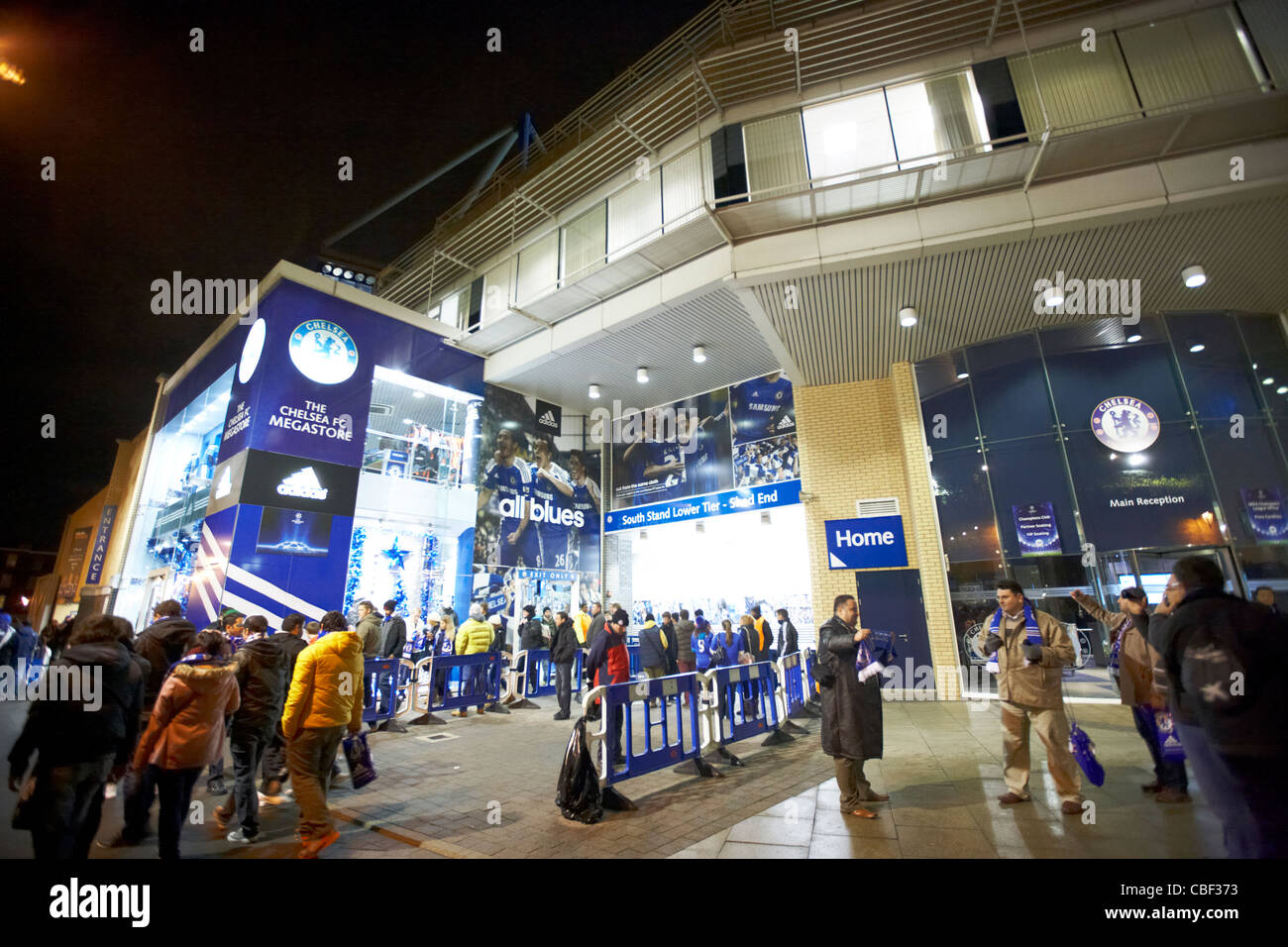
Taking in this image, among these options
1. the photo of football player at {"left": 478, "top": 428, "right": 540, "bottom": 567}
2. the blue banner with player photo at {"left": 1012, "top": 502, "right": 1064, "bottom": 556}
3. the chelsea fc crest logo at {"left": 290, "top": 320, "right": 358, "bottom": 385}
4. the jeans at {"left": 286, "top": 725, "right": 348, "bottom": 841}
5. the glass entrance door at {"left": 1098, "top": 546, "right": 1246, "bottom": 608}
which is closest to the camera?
the jeans at {"left": 286, "top": 725, "right": 348, "bottom": 841}

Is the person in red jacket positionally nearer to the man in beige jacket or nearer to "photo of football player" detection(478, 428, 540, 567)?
the man in beige jacket

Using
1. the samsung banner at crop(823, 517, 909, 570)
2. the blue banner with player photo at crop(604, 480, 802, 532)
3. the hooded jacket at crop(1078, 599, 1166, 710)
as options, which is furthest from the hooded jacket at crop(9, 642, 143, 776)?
the blue banner with player photo at crop(604, 480, 802, 532)

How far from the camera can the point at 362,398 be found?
1299 cm

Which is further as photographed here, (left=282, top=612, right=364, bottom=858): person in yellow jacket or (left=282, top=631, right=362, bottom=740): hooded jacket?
(left=282, top=631, right=362, bottom=740): hooded jacket

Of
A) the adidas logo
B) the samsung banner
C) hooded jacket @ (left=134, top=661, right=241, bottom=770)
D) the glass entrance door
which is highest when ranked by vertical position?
the adidas logo

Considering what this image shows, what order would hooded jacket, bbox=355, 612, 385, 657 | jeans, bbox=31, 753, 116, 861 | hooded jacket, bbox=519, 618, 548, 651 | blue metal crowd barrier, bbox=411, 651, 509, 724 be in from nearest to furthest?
jeans, bbox=31, 753, 116, 861 → hooded jacket, bbox=355, 612, 385, 657 → blue metal crowd barrier, bbox=411, 651, 509, 724 → hooded jacket, bbox=519, 618, 548, 651

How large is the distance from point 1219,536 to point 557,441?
51.0 feet

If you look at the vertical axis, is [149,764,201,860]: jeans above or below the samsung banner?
below

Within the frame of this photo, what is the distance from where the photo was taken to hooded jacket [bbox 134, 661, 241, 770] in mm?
3412

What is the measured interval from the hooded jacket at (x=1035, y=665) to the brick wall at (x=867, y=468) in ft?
23.0

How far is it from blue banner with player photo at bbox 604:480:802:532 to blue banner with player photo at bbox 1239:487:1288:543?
7.73 m
